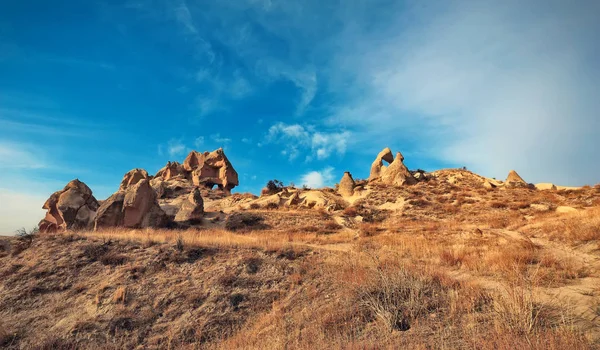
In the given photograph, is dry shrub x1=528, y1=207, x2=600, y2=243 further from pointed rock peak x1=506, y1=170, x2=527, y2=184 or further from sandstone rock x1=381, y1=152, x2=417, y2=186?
pointed rock peak x1=506, y1=170, x2=527, y2=184

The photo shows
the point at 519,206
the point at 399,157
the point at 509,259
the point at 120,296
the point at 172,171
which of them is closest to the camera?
the point at 509,259

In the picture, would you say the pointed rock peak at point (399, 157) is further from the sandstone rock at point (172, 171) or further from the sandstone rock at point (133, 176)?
the sandstone rock at point (133, 176)

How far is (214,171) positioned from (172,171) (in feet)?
25.1

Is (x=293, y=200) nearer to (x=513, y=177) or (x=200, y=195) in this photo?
(x=200, y=195)

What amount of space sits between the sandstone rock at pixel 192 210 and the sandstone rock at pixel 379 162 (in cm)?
2546

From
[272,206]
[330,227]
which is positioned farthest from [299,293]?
[272,206]

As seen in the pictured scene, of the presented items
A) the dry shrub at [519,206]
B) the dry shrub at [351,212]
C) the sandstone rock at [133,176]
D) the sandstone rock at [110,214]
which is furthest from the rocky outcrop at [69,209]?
the dry shrub at [519,206]

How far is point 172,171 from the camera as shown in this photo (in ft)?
167

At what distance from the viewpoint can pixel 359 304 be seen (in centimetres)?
787

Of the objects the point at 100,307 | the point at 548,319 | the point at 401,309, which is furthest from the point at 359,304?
the point at 100,307

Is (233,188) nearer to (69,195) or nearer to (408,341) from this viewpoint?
(69,195)

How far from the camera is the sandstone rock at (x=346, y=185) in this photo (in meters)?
36.5

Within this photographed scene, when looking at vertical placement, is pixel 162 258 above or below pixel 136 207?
below

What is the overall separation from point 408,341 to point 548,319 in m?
2.74
